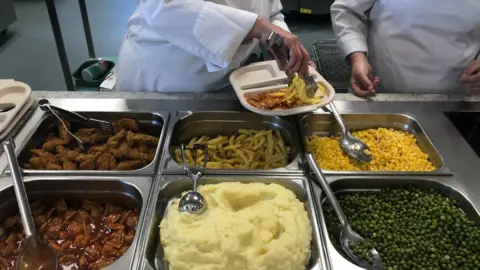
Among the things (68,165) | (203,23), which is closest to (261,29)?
(203,23)

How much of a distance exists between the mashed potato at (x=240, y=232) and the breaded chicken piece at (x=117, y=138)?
18.7 inches

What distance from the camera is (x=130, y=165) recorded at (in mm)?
1593

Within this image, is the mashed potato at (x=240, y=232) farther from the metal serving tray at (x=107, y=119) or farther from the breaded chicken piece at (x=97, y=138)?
the breaded chicken piece at (x=97, y=138)

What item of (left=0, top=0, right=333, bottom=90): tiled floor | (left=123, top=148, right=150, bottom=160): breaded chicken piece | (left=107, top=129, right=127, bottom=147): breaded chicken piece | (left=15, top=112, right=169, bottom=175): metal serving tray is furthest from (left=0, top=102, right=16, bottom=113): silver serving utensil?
(left=0, top=0, right=333, bottom=90): tiled floor

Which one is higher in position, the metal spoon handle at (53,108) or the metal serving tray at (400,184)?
the metal spoon handle at (53,108)

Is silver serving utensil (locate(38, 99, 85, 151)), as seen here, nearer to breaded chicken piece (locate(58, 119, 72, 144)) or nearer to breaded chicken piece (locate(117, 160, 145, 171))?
breaded chicken piece (locate(58, 119, 72, 144))

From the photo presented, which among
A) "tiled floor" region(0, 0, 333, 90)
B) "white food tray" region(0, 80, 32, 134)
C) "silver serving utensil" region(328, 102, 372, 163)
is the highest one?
"white food tray" region(0, 80, 32, 134)

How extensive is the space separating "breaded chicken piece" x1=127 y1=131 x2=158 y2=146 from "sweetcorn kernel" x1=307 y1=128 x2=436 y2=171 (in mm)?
692

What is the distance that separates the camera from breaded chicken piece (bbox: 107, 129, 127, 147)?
5.59 feet

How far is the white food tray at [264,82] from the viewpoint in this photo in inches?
64.9

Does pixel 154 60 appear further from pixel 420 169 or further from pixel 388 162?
pixel 420 169

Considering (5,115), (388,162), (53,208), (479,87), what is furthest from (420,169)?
(5,115)

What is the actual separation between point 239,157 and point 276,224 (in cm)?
46

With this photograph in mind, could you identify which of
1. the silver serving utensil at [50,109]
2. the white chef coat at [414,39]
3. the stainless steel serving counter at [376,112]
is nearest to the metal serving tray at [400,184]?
the stainless steel serving counter at [376,112]
